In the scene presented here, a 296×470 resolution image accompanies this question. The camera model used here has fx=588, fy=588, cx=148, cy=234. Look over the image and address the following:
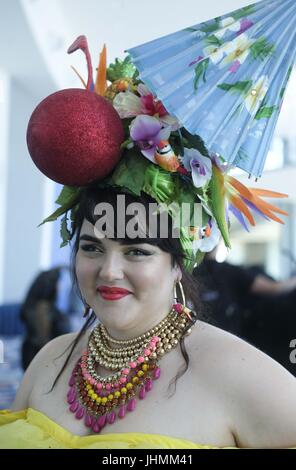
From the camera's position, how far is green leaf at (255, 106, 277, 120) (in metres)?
1.11

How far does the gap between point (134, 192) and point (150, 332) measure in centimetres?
30

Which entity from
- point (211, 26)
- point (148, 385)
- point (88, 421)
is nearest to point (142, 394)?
point (148, 385)

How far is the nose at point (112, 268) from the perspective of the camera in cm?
110

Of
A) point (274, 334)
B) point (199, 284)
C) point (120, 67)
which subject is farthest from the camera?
point (274, 334)

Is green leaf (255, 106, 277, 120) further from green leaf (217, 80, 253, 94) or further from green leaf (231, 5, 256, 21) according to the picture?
green leaf (231, 5, 256, 21)

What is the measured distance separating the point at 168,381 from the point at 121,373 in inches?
4.3

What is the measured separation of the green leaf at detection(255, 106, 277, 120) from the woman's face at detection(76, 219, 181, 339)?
1.04 feet

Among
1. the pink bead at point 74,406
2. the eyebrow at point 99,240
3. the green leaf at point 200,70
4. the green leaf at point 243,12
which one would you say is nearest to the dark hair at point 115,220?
the eyebrow at point 99,240

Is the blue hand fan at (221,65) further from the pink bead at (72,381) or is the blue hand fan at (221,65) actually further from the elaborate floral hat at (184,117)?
the pink bead at (72,381)

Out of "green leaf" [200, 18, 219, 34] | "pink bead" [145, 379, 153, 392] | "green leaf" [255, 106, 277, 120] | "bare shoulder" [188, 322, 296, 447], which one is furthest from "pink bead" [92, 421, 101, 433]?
"green leaf" [200, 18, 219, 34]
